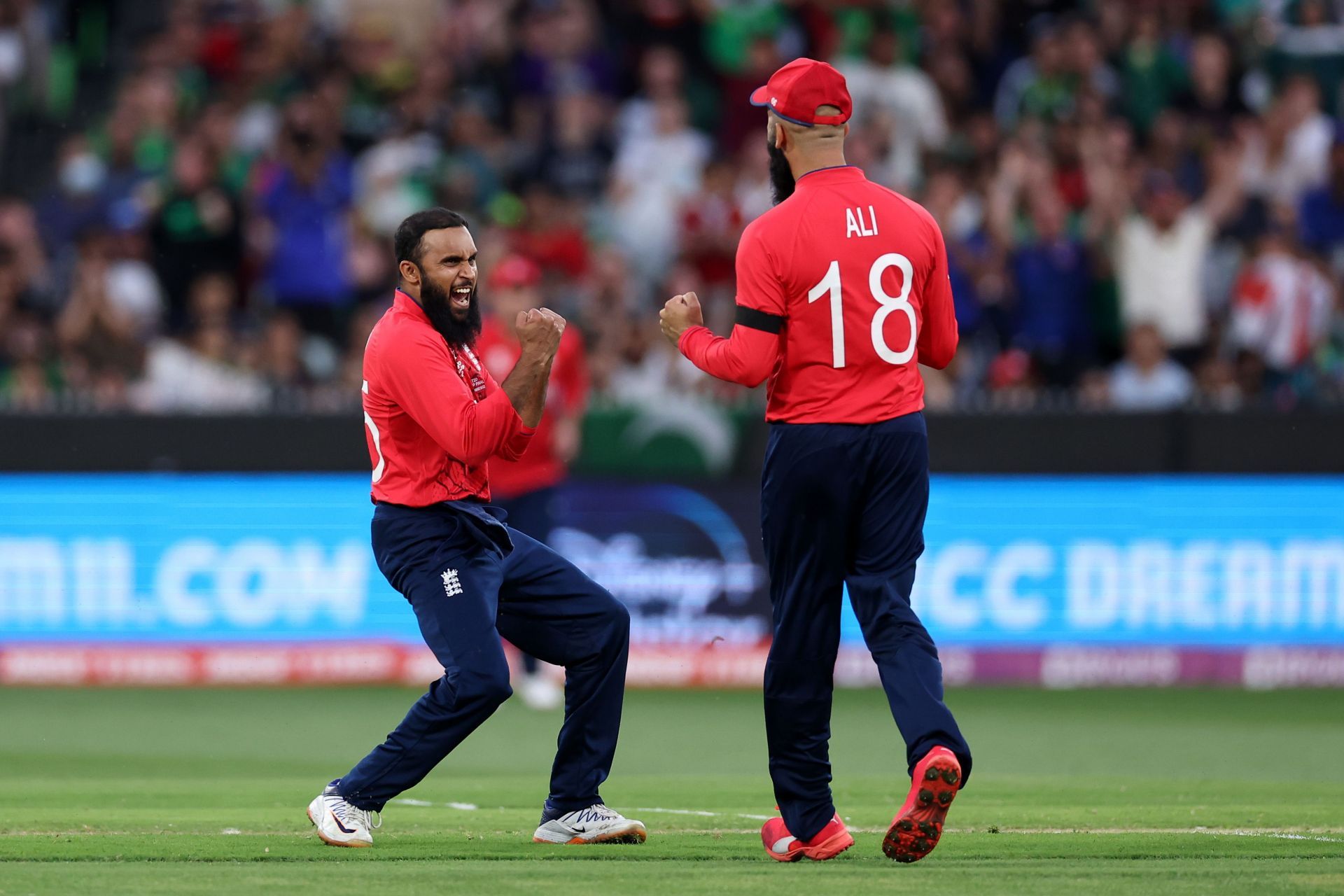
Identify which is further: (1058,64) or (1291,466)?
(1058,64)

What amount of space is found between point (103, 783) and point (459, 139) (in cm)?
924

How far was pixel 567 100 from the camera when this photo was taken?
717 inches

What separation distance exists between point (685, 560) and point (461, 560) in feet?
24.2

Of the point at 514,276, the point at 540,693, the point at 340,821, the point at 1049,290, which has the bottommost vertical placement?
the point at 540,693

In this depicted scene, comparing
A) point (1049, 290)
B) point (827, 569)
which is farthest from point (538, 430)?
point (1049, 290)

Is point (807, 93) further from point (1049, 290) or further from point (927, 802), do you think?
point (1049, 290)

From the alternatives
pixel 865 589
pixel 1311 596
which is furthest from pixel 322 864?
pixel 1311 596

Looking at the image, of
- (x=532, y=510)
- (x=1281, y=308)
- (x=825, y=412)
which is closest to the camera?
(x=825, y=412)

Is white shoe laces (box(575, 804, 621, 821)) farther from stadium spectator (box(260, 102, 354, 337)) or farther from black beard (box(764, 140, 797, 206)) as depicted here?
stadium spectator (box(260, 102, 354, 337))

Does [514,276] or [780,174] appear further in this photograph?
[514,276]

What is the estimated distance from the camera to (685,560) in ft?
47.6

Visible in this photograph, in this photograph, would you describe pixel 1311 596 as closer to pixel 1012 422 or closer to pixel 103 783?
pixel 1012 422

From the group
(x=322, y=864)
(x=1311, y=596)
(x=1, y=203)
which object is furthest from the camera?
(x=1, y=203)

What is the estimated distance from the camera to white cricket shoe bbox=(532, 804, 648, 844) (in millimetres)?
7312
